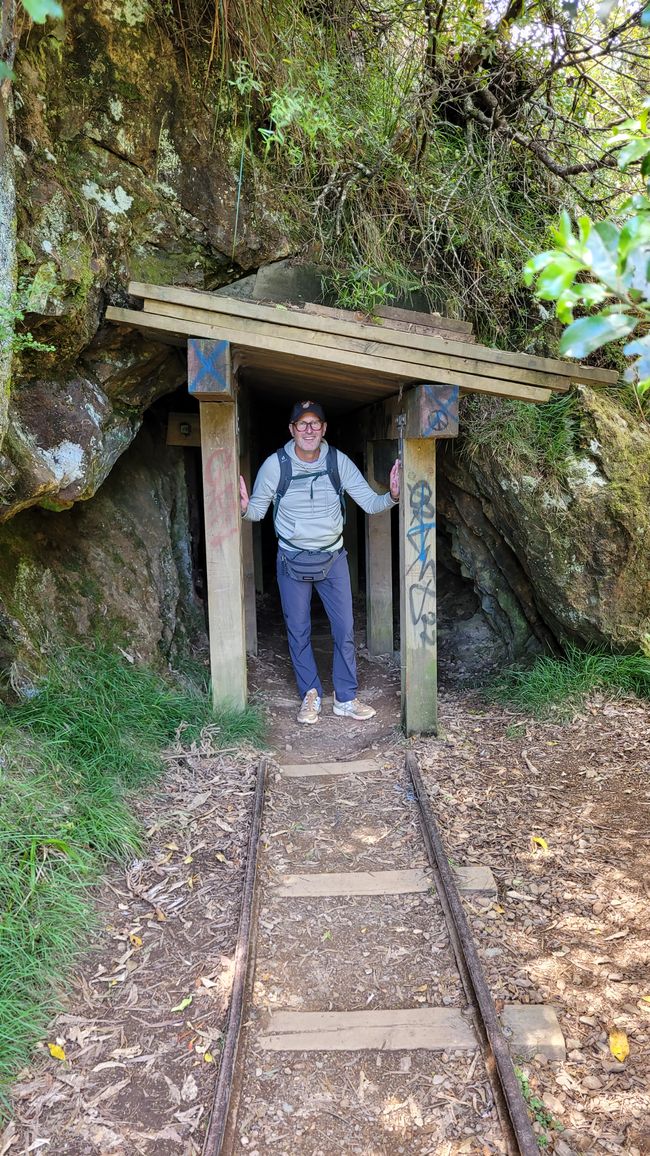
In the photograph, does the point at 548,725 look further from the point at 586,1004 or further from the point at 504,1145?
the point at 504,1145

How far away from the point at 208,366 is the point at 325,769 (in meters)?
2.76

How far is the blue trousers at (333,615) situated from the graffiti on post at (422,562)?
25.0 inches

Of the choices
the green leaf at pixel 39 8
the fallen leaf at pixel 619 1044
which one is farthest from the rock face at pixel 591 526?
the green leaf at pixel 39 8

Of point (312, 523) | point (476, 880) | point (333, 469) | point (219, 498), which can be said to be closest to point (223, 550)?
point (219, 498)

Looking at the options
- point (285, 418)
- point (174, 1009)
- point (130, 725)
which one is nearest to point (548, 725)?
point (130, 725)

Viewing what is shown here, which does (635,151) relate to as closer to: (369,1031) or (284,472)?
(369,1031)

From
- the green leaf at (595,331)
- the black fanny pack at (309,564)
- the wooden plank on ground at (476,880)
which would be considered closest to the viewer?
the green leaf at (595,331)

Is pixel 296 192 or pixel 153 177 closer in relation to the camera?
pixel 153 177

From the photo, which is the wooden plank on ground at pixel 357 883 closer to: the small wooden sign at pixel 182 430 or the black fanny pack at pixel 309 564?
the black fanny pack at pixel 309 564

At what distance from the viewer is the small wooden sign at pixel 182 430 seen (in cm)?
655

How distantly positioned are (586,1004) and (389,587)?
4824 mm

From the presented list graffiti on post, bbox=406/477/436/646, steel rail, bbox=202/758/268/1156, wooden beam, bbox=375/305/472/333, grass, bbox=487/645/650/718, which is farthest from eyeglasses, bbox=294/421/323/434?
steel rail, bbox=202/758/268/1156

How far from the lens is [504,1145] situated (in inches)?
88.9

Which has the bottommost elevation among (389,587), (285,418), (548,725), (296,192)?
(548,725)
